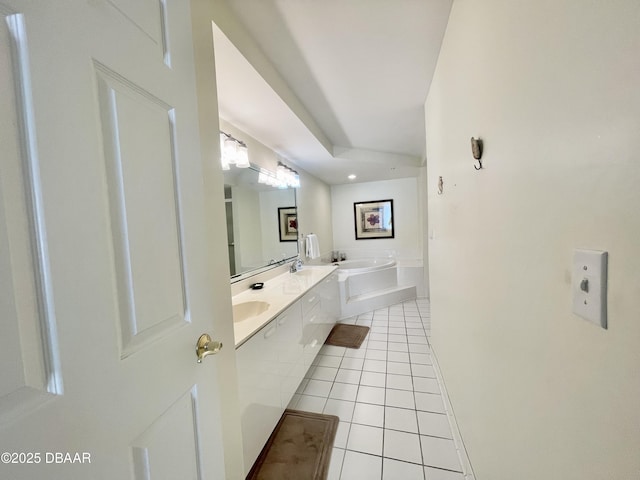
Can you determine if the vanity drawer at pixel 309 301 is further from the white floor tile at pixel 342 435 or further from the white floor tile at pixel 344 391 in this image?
the white floor tile at pixel 342 435

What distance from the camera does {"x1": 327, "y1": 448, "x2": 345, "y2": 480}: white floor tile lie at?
4.26 ft

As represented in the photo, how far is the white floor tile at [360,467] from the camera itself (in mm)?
1288

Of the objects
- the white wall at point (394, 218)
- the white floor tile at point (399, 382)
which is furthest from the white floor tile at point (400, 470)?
the white wall at point (394, 218)

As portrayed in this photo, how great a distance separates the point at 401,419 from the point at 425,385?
0.44m

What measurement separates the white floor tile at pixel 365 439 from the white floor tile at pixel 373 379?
44 cm

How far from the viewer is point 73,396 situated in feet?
1.29

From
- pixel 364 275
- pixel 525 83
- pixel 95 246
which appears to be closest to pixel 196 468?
pixel 95 246

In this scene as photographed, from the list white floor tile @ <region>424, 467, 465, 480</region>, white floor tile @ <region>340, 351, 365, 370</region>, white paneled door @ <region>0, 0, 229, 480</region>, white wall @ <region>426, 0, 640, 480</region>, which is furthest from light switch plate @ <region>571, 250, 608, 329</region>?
white floor tile @ <region>340, 351, 365, 370</region>

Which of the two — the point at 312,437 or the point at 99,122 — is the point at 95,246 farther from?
the point at 312,437

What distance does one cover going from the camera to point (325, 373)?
2.22 metres

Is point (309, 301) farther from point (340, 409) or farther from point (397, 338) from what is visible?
point (397, 338)

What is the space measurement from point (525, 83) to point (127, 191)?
102 cm

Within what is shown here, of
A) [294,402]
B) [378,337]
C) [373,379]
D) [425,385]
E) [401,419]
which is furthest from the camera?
[378,337]

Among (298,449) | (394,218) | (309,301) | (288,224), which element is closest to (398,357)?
(309,301)
